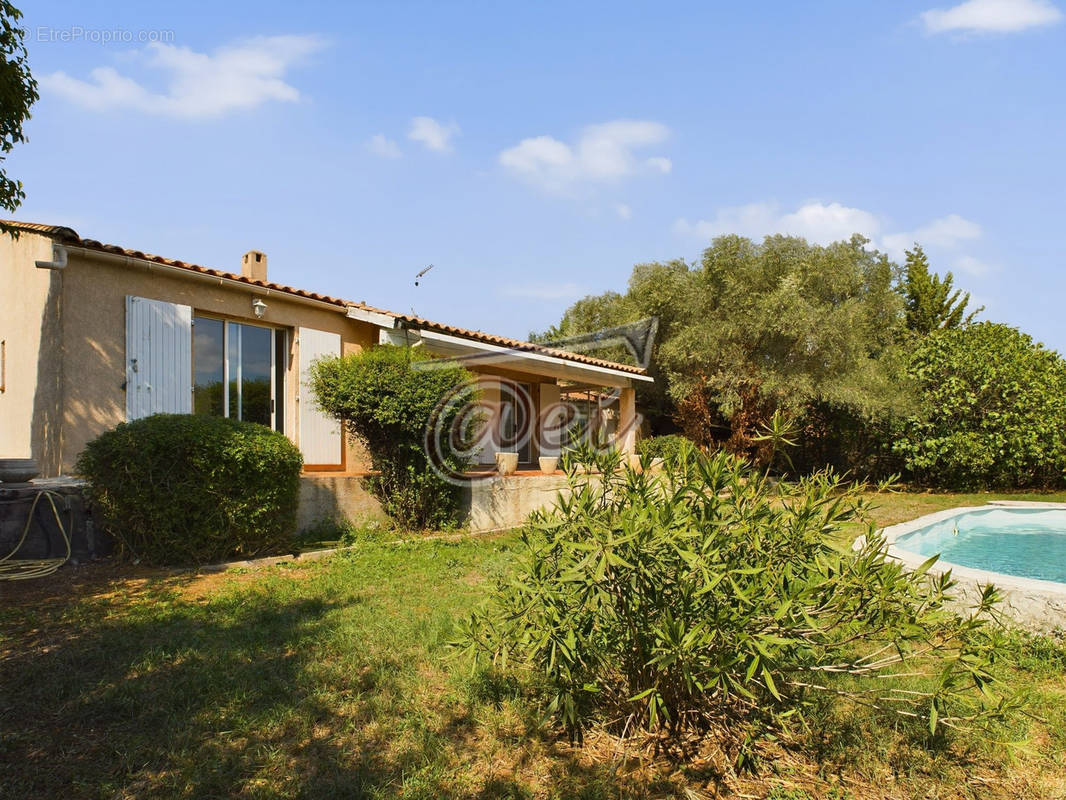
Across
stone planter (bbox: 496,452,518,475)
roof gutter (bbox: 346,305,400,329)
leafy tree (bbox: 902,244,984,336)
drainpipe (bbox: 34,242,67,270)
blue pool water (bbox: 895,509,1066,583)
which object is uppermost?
leafy tree (bbox: 902,244,984,336)

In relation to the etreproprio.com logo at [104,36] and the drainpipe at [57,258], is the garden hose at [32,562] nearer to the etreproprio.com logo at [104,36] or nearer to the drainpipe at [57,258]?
the drainpipe at [57,258]

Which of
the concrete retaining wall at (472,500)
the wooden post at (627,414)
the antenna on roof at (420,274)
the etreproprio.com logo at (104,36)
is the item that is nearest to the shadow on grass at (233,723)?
the concrete retaining wall at (472,500)

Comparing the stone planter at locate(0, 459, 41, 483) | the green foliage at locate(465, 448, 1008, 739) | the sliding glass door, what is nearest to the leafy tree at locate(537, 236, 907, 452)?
the sliding glass door

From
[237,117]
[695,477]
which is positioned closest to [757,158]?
[237,117]

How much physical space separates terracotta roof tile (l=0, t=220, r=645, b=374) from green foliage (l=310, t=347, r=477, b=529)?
143cm

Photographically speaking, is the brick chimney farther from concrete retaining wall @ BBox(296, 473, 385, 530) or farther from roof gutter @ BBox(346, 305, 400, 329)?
concrete retaining wall @ BBox(296, 473, 385, 530)

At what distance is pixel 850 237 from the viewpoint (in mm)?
20609

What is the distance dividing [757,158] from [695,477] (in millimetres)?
9947

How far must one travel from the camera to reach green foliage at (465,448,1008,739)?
2705mm

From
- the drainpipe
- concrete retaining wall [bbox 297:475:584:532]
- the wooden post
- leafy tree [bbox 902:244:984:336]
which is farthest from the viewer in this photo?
leafy tree [bbox 902:244:984:336]

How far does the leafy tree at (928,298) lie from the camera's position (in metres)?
26.9

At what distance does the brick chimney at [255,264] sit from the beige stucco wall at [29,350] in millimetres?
3342

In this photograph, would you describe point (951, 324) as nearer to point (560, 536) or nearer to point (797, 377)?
point (797, 377)

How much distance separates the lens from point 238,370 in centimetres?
1038
